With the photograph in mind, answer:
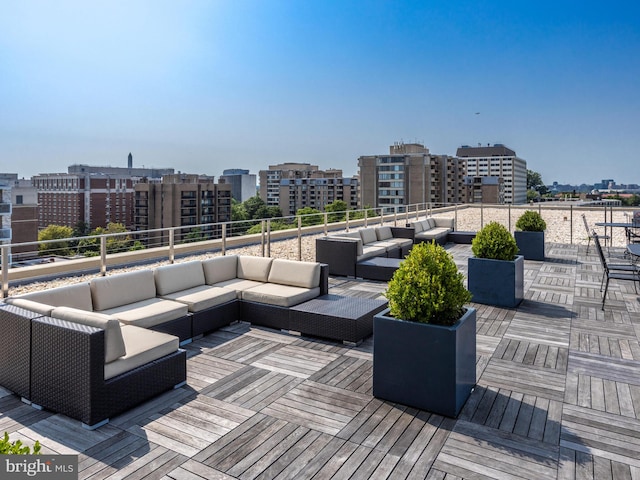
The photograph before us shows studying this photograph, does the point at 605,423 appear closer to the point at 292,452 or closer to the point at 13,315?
the point at 292,452

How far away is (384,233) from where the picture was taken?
31.6ft

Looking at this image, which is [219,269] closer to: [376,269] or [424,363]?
[376,269]

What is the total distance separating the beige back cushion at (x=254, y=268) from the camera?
5.31 metres

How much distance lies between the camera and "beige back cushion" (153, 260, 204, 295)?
4.58m

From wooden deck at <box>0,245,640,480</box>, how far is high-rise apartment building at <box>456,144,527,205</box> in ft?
322

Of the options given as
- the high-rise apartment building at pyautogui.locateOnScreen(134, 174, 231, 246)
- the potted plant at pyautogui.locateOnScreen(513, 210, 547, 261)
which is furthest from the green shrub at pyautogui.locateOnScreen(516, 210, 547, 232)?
the high-rise apartment building at pyautogui.locateOnScreen(134, 174, 231, 246)

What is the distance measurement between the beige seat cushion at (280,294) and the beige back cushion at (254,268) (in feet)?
0.81

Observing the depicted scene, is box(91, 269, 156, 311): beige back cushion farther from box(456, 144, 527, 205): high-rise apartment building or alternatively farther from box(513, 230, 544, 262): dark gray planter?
box(456, 144, 527, 205): high-rise apartment building

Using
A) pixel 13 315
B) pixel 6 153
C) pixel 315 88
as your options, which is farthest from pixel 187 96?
pixel 6 153

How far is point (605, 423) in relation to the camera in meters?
2.77

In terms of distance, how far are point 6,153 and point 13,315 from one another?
8620 centimetres

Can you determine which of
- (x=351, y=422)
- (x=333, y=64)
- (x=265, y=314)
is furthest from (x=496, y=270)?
(x=333, y=64)

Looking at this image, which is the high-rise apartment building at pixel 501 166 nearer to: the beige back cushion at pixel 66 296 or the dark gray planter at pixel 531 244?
the dark gray planter at pixel 531 244

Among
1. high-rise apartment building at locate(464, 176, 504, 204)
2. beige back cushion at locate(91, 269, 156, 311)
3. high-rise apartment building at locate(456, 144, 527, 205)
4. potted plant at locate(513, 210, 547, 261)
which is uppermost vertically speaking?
high-rise apartment building at locate(456, 144, 527, 205)
